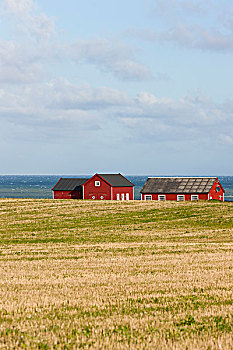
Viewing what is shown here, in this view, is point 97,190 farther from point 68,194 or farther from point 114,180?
point 68,194

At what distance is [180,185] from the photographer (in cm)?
9356

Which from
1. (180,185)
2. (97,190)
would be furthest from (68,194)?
(180,185)

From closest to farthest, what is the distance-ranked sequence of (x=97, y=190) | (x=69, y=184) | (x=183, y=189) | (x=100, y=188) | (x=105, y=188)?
(x=183, y=189), (x=105, y=188), (x=100, y=188), (x=97, y=190), (x=69, y=184)

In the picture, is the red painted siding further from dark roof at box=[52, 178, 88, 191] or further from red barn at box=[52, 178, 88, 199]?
dark roof at box=[52, 178, 88, 191]

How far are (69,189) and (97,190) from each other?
25.8 feet

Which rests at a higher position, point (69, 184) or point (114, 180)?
point (114, 180)

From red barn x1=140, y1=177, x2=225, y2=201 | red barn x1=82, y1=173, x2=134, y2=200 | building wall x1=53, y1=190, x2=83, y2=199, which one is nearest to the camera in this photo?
red barn x1=140, y1=177, x2=225, y2=201

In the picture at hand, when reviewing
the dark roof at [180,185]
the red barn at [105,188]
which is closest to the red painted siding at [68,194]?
the red barn at [105,188]

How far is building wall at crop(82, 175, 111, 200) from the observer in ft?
315

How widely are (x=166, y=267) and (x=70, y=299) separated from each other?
288 inches

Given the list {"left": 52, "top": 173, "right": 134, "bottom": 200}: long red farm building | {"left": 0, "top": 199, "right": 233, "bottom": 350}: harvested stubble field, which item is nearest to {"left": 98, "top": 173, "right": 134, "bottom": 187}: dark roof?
{"left": 52, "top": 173, "right": 134, "bottom": 200}: long red farm building

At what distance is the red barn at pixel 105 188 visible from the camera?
315 feet

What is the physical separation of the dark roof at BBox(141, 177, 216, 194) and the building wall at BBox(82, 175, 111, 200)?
767 centimetres

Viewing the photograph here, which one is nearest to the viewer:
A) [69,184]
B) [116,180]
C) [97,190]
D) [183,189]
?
[183,189]
